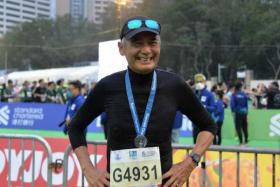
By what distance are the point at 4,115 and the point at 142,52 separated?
663 inches

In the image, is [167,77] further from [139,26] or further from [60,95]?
[60,95]

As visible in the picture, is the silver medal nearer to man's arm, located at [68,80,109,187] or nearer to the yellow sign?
man's arm, located at [68,80,109,187]

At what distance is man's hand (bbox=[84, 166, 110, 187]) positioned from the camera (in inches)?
110

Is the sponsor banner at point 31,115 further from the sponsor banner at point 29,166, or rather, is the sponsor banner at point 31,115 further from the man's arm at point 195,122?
the man's arm at point 195,122

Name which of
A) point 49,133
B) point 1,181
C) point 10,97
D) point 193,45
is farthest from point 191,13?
point 1,181

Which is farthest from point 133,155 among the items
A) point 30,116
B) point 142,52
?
point 30,116

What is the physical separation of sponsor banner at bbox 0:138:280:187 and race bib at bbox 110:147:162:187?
2.18 m

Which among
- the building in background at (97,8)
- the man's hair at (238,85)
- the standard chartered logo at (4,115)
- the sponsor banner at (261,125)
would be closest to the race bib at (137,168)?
the man's hair at (238,85)

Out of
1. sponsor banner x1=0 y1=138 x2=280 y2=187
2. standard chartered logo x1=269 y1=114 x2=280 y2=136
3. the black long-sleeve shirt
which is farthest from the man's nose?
standard chartered logo x1=269 y1=114 x2=280 y2=136

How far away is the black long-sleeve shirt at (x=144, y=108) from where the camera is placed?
2785mm

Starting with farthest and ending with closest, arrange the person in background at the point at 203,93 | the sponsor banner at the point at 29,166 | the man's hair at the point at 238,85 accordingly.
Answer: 1. the man's hair at the point at 238,85
2. the person in background at the point at 203,93
3. the sponsor banner at the point at 29,166

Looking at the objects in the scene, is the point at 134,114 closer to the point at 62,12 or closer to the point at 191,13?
the point at 191,13

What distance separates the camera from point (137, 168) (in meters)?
2.75

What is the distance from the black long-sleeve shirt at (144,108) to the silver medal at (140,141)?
2 centimetres
